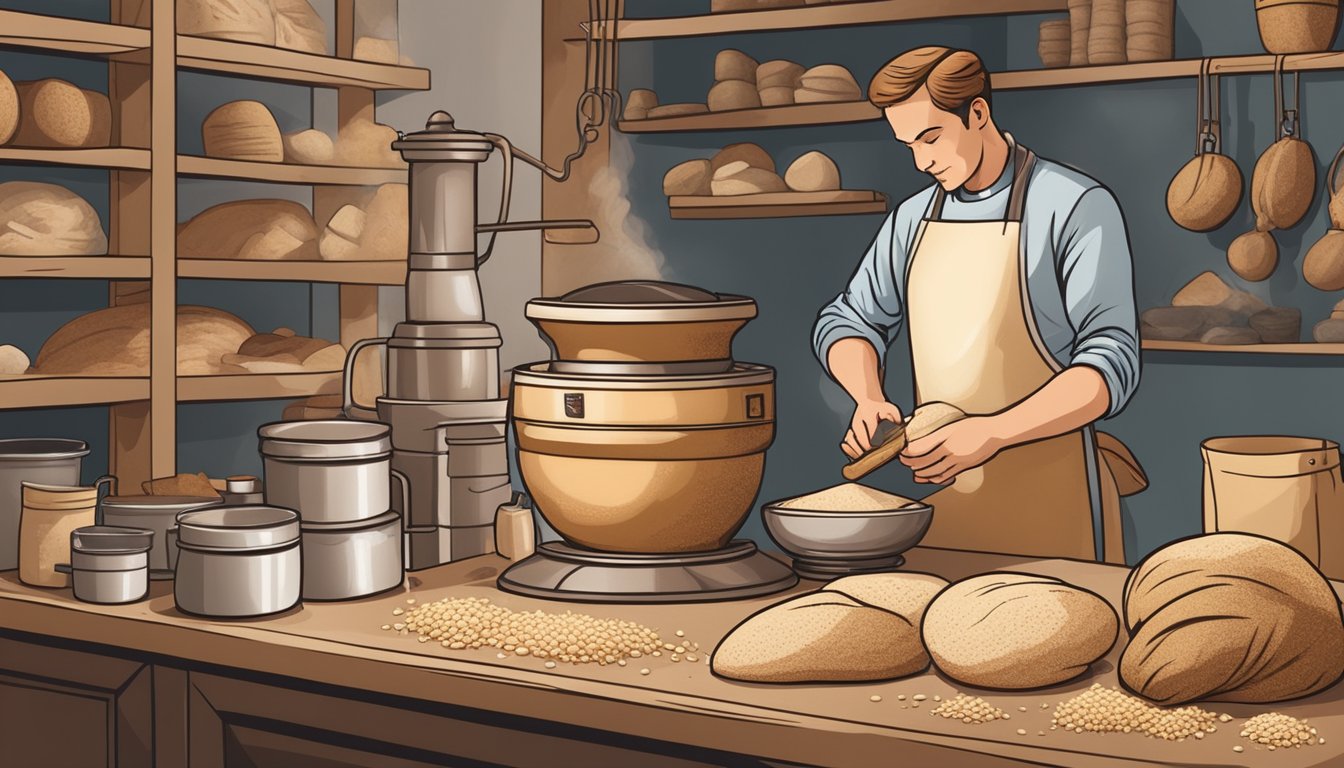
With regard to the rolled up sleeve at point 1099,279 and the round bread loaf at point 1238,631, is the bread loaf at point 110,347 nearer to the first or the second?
the rolled up sleeve at point 1099,279

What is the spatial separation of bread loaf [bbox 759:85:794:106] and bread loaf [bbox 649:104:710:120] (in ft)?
0.62

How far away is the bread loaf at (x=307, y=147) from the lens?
379cm

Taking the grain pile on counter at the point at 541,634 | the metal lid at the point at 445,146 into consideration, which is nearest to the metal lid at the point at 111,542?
the grain pile on counter at the point at 541,634

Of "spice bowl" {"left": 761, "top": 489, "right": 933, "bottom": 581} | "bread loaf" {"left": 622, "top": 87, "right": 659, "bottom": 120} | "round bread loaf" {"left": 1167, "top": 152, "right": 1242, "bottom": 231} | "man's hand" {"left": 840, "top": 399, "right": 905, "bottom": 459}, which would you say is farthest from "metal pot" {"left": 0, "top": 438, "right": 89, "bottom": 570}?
"round bread loaf" {"left": 1167, "top": 152, "right": 1242, "bottom": 231}

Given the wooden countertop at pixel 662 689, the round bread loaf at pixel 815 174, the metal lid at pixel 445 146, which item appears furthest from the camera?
the round bread loaf at pixel 815 174

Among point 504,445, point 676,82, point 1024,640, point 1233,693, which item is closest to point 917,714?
point 1024,640

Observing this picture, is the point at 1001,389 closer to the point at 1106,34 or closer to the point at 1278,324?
the point at 1278,324

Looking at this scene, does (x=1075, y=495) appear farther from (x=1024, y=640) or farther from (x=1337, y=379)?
(x=1024, y=640)

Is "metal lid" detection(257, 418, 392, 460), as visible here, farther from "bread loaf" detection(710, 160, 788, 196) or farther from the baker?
"bread loaf" detection(710, 160, 788, 196)

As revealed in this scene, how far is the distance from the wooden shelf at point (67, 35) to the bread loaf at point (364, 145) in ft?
2.40

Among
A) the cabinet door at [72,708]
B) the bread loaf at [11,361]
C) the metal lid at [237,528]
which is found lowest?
the cabinet door at [72,708]

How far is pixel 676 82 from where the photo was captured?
419 centimetres

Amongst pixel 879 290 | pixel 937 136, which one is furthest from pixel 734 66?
pixel 937 136

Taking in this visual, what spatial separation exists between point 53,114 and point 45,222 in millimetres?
236
